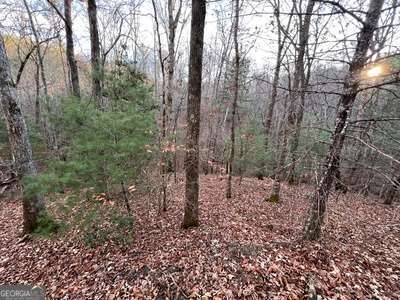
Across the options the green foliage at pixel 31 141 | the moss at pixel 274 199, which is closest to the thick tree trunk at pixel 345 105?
the moss at pixel 274 199

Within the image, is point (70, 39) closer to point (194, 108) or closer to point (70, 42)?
point (70, 42)

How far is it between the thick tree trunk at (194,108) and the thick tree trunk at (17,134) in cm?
373

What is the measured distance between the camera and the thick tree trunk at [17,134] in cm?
508

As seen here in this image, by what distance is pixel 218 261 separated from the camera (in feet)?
13.3

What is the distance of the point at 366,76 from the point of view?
3.40 m

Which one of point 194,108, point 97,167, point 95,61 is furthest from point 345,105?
point 95,61

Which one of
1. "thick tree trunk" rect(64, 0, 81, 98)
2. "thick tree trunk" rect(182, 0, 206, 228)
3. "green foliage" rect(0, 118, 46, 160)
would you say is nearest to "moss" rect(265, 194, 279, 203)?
"thick tree trunk" rect(182, 0, 206, 228)

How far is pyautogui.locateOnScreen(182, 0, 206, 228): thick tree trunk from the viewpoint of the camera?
4.45m

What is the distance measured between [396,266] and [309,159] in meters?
2.72

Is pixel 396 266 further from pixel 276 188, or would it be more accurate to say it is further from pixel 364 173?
pixel 364 173

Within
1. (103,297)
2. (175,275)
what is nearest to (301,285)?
(175,275)

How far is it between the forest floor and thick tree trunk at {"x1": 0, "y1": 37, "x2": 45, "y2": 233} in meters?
0.89

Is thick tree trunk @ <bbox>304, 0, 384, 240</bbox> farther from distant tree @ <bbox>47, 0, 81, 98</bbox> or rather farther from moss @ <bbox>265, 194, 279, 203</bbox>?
distant tree @ <bbox>47, 0, 81, 98</bbox>

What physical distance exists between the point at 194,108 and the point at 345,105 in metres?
2.88
